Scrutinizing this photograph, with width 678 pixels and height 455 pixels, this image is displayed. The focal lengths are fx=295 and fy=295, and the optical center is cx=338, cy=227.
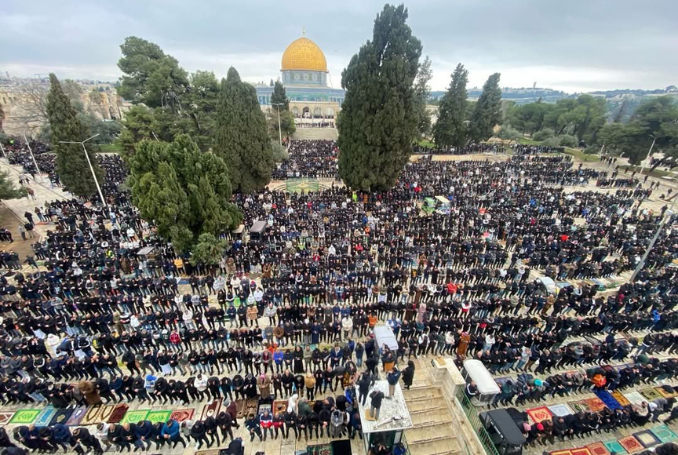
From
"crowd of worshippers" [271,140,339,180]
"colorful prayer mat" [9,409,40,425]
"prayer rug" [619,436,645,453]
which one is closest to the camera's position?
"prayer rug" [619,436,645,453]

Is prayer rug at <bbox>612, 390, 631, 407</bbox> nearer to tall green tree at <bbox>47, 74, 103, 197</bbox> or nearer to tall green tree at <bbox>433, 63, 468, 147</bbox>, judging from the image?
tall green tree at <bbox>47, 74, 103, 197</bbox>

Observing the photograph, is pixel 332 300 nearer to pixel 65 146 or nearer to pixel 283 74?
pixel 65 146

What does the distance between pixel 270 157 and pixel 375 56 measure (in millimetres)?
10973

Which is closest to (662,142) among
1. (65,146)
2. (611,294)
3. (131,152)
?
(611,294)

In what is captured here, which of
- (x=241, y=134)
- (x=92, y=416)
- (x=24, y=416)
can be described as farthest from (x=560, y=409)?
(x=241, y=134)

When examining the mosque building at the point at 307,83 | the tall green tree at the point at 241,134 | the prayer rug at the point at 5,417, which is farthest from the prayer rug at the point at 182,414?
the mosque building at the point at 307,83

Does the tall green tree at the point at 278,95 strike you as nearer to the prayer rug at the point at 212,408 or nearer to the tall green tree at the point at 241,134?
the tall green tree at the point at 241,134

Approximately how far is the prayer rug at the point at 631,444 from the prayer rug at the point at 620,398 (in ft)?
3.69

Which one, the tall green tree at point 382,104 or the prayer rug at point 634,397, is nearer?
the prayer rug at point 634,397

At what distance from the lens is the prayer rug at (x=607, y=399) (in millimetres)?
9127

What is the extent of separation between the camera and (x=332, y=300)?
1285cm

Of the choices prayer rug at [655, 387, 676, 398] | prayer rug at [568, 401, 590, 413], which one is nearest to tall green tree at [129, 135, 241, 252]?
prayer rug at [568, 401, 590, 413]

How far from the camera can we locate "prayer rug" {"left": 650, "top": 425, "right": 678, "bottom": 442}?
27.3 feet

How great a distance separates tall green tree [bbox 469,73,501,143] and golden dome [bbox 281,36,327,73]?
44.0 m
